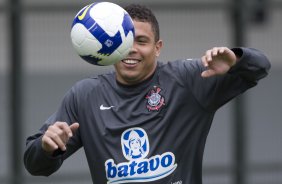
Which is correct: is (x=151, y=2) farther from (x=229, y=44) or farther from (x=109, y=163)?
(x=109, y=163)

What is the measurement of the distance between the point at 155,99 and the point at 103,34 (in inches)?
22.8

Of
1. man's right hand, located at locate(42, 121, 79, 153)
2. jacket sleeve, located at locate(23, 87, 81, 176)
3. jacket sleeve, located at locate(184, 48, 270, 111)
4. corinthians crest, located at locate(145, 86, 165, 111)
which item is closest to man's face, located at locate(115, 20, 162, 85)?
corinthians crest, located at locate(145, 86, 165, 111)

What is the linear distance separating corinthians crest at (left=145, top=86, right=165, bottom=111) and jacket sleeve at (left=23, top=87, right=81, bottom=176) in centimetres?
49

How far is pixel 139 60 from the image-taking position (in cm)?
565

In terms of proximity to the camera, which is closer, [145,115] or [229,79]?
[229,79]

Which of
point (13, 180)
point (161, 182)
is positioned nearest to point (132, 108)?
point (161, 182)

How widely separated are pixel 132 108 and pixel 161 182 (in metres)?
0.50

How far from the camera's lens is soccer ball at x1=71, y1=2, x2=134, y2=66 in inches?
211

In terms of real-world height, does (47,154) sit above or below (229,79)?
below

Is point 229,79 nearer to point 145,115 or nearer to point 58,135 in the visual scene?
point 145,115

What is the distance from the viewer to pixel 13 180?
1059cm

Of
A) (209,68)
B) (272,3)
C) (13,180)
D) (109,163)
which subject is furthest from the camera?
(272,3)

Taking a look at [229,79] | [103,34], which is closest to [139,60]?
[103,34]

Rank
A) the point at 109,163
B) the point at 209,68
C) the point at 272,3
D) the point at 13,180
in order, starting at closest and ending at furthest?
the point at 209,68 → the point at 109,163 → the point at 13,180 → the point at 272,3
